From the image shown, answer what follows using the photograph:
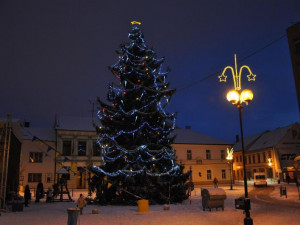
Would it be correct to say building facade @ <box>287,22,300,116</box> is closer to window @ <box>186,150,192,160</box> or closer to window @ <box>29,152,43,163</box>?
window @ <box>186,150,192,160</box>

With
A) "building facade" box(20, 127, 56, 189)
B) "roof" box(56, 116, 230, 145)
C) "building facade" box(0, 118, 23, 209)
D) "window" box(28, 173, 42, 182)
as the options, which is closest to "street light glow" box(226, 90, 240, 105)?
"building facade" box(0, 118, 23, 209)

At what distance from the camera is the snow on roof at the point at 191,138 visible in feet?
172

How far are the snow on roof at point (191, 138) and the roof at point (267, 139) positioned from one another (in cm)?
1283

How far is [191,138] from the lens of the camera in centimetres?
5372

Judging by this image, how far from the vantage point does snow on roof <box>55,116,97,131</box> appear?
46.7 meters

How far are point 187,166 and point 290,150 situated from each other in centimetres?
2311

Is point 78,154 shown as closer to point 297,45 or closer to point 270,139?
point 297,45

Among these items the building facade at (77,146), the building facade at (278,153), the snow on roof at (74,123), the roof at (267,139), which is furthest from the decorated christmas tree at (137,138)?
the roof at (267,139)

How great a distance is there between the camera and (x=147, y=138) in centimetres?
2097

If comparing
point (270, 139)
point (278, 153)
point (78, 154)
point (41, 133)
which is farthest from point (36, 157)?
point (270, 139)

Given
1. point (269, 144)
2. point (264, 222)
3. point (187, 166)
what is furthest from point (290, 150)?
point (264, 222)

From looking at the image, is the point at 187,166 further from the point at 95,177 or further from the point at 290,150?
the point at 95,177

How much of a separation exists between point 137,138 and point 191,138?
34517 millimetres

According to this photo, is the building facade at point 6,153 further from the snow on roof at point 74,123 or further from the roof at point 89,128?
the roof at point 89,128
